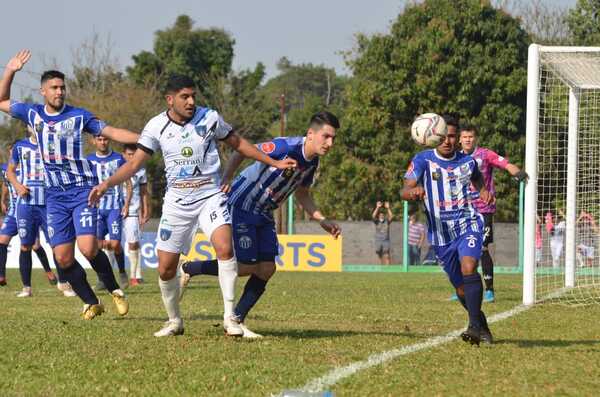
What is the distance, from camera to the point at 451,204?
8.55 m

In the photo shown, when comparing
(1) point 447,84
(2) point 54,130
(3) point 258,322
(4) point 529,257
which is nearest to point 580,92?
(4) point 529,257

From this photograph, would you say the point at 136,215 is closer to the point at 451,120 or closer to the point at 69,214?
the point at 69,214

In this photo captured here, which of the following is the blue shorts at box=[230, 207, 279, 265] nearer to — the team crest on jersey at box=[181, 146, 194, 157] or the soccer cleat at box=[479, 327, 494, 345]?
the team crest on jersey at box=[181, 146, 194, 157]

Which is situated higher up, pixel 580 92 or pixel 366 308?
pixel 580 92

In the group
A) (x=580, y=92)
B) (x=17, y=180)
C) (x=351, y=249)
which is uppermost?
(x=580, y=92)

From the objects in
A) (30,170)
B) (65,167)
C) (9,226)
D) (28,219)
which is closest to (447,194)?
(65,167)

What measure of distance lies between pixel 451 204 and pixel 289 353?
6.89 ft

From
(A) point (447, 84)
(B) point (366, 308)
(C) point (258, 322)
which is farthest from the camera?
(A) point (447, 84)

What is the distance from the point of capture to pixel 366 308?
12.3 meters

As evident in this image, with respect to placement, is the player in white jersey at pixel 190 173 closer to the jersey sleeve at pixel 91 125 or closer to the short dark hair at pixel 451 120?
the jersey sleeve at pixel 91 125

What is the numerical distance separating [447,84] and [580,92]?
21575mm

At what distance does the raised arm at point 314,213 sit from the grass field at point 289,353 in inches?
35.1

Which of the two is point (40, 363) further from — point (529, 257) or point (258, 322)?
point (529, 257)

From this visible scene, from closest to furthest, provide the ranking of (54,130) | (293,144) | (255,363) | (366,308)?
(255,363) → (293,144) → (54,130) → (366,308)
